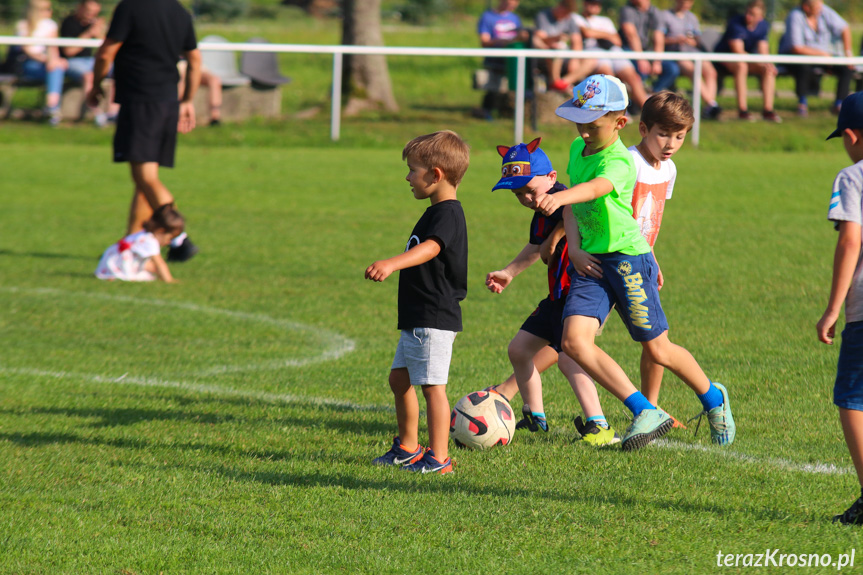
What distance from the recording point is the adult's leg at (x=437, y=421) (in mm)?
4465

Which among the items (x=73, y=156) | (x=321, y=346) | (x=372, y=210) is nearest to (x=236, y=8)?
(x=73, y=156)

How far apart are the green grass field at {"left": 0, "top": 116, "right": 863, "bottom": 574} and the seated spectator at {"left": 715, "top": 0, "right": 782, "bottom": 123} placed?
6.27 metres

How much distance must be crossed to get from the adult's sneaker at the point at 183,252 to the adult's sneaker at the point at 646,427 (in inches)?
237

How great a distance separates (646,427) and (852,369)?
1.14 metres

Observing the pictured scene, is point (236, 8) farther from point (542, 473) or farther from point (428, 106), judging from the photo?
point (542, 473)

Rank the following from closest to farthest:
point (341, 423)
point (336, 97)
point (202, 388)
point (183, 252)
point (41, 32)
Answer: point (341, 423) → point (202, 388) → point (183, 252) → point (336, 97) → point (41, 32)

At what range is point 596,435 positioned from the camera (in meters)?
4.87

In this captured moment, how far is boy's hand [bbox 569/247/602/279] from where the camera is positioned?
4.71m

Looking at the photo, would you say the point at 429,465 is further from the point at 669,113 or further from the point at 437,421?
the point at 669,113

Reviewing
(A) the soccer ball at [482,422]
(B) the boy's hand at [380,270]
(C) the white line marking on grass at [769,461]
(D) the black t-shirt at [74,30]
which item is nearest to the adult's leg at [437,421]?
(A) the soccer ball at [482,422]

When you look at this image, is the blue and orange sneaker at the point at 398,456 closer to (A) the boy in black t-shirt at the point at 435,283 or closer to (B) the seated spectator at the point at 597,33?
(A) the boy in black t-shirt at the point at 435,283

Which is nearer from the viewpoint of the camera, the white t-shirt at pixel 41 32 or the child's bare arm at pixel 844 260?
the child's bare arm at pixel 844 260

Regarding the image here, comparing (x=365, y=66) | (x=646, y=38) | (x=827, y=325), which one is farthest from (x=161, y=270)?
(x=365, y=66)

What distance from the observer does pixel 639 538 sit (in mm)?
3707
